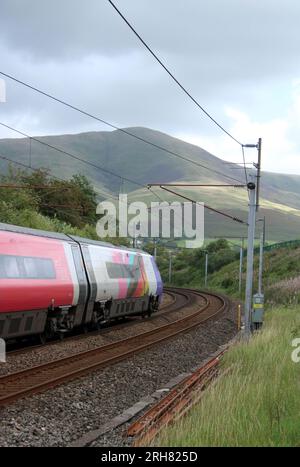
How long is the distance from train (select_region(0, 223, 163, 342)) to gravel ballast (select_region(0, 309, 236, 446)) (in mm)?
2803

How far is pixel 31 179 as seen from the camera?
6353 centimetres

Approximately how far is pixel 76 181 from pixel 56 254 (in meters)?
56.9

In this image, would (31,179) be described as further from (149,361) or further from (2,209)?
(149,361)

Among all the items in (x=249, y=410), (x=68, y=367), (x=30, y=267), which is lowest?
(x=68, y=367)

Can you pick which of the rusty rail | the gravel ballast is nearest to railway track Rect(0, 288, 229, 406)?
the gravel ballast

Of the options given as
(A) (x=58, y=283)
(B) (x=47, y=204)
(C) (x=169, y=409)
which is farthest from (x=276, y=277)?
(C) (x=169, y=409)

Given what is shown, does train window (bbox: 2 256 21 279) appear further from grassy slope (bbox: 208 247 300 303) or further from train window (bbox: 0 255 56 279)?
grassy slope (bbox: 208 247 300 303)

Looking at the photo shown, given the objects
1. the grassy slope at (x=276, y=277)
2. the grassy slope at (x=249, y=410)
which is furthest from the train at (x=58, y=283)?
the grassy slope at (x=276, y=277)

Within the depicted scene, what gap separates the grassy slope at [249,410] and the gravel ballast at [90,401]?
1.33m

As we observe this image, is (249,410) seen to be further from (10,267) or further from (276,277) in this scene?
(276,277)

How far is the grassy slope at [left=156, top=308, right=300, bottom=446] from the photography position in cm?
802

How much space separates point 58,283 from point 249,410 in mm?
10555

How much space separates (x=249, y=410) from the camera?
376 inches
